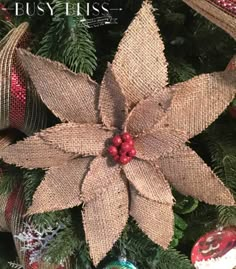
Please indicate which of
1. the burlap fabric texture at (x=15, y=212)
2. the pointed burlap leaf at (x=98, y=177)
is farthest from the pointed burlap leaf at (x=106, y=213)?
the burlap fabric texture at (x=15, y=212)

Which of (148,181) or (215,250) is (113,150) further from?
(215,250)

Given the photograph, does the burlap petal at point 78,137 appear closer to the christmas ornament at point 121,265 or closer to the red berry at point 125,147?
the red berry at point 125,147

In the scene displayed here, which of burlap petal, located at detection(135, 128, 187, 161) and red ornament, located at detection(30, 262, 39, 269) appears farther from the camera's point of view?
red ornament, located at detection(30, 262, 39, 269)

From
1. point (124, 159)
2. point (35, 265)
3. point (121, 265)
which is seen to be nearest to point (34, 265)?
point (35, 265)

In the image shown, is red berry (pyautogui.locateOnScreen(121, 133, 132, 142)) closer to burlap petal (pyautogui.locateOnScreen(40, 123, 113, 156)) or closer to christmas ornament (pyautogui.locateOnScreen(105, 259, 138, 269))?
burlap petal (pyautogui.locateOnScreen(40, 123, 113, 156))

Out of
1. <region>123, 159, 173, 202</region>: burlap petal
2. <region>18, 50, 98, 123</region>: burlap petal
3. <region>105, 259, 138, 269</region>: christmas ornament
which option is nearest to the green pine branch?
<region>18, 50, 98, 123</region>: burlap petal
